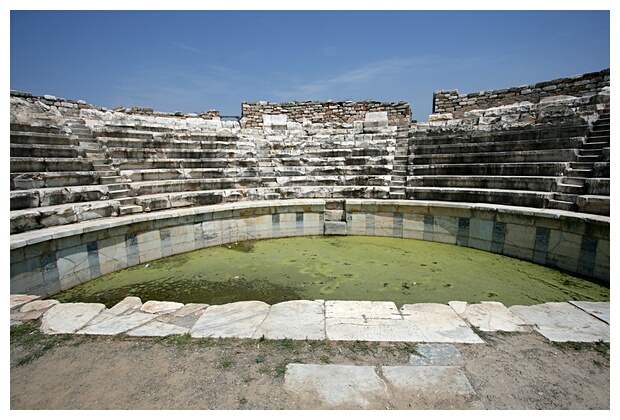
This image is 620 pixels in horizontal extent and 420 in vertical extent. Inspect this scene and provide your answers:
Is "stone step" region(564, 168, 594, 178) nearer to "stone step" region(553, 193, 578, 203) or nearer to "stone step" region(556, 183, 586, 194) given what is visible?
"stone step" region(556, 183, 586, 194)

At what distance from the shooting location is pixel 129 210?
19.4 ft

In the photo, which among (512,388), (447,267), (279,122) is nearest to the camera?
(512,388)

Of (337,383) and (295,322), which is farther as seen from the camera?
(295,322)

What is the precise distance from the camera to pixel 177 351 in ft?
8.69

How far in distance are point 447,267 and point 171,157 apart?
21.2ft

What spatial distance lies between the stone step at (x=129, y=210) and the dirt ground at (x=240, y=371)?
3109mm

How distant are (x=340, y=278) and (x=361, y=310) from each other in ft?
5.07

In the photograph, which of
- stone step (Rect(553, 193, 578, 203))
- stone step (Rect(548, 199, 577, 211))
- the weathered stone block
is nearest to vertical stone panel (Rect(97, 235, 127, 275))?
the weathered stone block

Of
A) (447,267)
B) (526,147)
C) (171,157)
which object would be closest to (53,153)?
(171,157)

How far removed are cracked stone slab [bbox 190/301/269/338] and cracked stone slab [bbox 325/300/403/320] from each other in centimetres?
69

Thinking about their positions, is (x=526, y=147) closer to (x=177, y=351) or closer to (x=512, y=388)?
(x=512, y=388)

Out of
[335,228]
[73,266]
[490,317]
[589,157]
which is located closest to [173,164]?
[73,266]

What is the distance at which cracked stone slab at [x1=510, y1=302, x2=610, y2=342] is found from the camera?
112 inches

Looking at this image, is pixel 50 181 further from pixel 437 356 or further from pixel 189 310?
pixel 437 356
